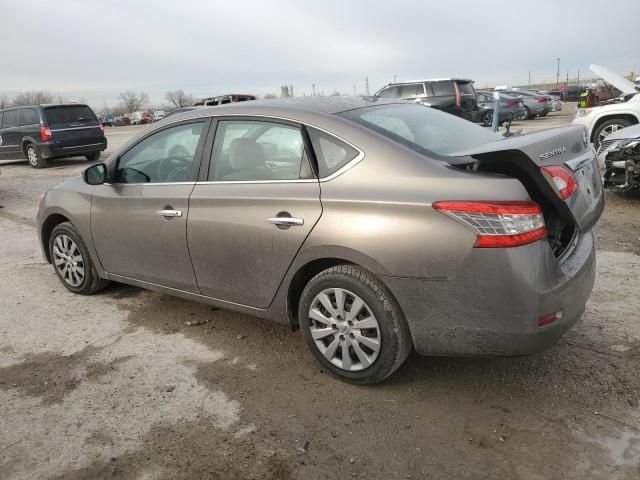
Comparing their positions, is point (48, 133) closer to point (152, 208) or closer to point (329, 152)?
point (152, 208)

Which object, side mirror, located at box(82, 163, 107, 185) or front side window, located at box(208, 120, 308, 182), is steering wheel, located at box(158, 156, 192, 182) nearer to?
front side window, located at box(208, 120, 308, 182)

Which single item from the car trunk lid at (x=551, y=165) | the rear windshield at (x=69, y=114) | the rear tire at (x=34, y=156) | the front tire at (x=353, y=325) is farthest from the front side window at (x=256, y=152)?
the rear tire at (x=34, y=156)

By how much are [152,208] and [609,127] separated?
9331 millimetres

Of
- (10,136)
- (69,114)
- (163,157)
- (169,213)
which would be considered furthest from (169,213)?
(10,136)

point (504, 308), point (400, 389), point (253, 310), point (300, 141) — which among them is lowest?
point (400, 389)

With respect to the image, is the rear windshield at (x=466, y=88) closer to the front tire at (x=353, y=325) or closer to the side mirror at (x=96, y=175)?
the side mirror at (x=96, y=175)

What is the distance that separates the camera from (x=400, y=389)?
294cm

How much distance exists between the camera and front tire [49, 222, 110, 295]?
4414 mm

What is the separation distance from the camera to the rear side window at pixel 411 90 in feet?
59.2

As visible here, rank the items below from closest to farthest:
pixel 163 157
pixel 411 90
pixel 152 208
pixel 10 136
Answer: pixel 152 208 < pixel 163 157 < pixel 10 136 < pixel 411 90

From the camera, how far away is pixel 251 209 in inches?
122

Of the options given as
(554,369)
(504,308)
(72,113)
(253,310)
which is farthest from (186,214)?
(72,113)

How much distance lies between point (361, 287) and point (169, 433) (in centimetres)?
121

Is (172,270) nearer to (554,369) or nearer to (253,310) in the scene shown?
(253,310)
